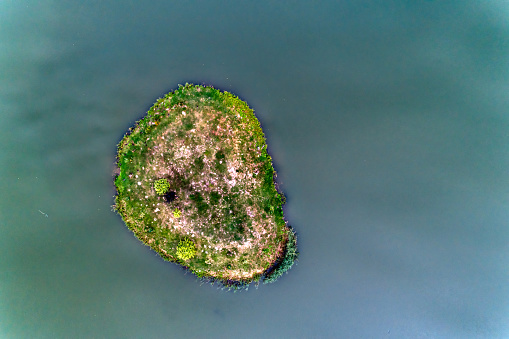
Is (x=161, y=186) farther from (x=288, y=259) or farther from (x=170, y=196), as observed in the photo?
(x=288, y=259)

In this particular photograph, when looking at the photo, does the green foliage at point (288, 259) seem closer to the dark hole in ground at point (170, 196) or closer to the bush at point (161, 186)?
the dark hole in ground at point (170, 196)

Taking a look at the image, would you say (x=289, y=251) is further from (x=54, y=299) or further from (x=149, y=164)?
(x=54, y=299)

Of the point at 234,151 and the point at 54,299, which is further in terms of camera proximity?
the point at 54,299

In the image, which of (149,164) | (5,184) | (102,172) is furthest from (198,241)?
(5,184)

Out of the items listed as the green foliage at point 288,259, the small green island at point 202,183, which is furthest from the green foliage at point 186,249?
the green foliage at point 288,259

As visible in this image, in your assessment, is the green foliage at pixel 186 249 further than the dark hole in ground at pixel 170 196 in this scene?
No

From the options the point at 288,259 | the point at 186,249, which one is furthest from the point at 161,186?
the point at 288,259
